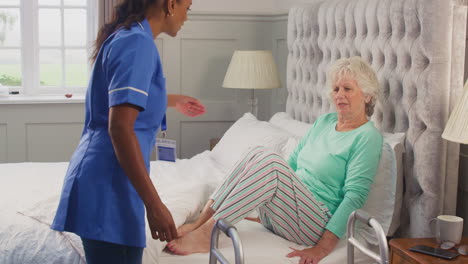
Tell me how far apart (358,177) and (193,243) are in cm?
72

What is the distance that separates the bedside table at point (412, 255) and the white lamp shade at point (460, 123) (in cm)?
38

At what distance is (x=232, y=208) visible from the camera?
2.45m

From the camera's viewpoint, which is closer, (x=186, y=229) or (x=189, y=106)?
(x=189, y=106)

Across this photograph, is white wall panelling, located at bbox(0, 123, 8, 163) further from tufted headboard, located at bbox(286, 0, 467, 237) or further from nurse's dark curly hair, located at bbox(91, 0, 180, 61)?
nurse's dark curly hair, located at bbox(91, 0, 180, 61)

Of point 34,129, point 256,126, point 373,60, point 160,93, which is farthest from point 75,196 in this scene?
point 34,129

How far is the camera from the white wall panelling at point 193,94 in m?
4.88

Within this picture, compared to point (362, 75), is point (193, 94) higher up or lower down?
lower down

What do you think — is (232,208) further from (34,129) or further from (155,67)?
(34,129)

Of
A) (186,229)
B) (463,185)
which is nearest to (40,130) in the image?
(186,229)

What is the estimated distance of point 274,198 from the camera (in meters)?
2.54

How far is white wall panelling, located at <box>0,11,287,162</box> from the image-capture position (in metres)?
4.88

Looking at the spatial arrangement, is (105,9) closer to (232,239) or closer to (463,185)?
(463,185)

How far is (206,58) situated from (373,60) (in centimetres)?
224

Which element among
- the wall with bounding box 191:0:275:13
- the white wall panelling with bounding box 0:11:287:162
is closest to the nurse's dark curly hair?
the white wall panelling with bounding box 0:11:287:162
